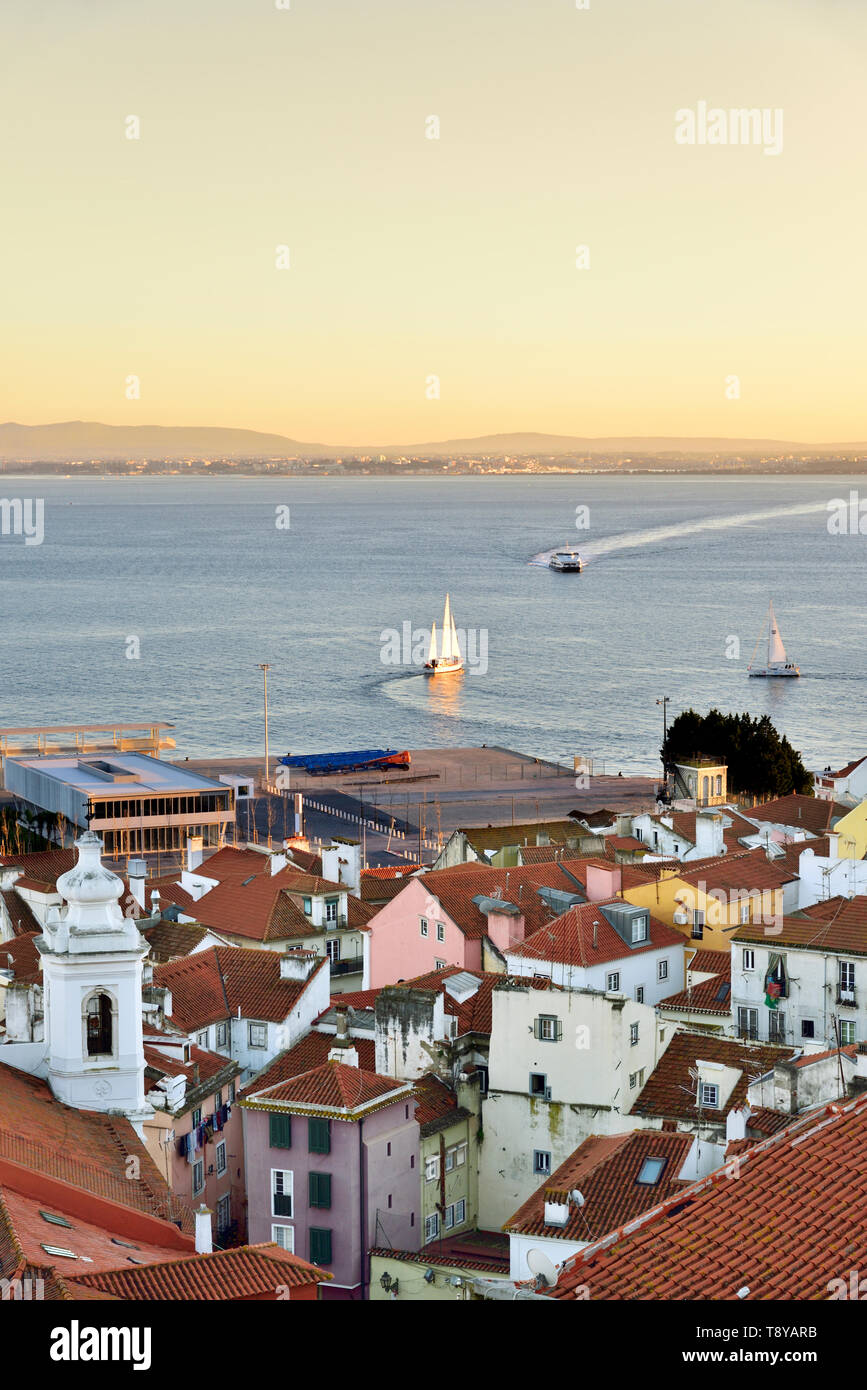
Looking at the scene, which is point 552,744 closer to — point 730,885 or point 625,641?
point 625,641

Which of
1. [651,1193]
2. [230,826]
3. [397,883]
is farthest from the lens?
[230,826]

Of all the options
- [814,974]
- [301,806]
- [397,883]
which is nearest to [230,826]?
[301,806]

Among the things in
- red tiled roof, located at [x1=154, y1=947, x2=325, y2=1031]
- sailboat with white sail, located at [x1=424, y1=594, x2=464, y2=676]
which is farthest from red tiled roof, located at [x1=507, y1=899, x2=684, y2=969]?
sailboat with white sail, located at [x1=424, y1=594, x2=464, y2=676]

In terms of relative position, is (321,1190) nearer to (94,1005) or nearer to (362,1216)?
(362,1216)

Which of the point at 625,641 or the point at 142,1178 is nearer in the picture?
the point at 142,1178

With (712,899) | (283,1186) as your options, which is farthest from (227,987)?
(712,899)

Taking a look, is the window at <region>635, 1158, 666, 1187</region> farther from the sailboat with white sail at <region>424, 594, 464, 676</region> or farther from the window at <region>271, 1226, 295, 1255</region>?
the sailboat with white sail at <region>424, 594, 464, 676</region>

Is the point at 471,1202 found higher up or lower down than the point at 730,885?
lower down

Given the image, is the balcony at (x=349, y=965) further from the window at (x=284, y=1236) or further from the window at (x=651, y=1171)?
the window at (x=651, y=1171)
